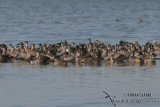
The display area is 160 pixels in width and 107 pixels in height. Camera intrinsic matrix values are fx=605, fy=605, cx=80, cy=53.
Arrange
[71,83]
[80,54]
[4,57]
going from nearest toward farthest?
[71,83] → [80,54] → [4,57]

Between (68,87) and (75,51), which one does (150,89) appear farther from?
(75,51)

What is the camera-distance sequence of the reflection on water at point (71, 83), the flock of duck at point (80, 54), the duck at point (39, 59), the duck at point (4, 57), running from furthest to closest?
the duck at point (4, 57)
the flock of duck at point (80, 54)
the duck at point (39, 59)
the reflection on water at point (71, 83)

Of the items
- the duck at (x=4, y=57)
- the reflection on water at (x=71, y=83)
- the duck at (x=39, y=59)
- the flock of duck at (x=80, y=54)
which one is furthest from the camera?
the duck at (x=4, y=57)

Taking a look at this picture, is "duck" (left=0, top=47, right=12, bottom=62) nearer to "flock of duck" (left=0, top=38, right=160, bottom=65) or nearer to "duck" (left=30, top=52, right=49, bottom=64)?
"flock of duck" (left=0, top=38, right=160, bottom=65)

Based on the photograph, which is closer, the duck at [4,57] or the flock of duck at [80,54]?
the flock of duck at [80,54]

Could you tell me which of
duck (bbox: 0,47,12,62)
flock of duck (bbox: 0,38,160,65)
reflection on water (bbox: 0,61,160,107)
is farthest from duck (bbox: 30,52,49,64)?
duck (bbox: 0,47,12,62)

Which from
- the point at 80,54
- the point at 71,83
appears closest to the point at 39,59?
the point at 80,54

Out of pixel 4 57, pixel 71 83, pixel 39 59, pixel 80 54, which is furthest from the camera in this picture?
pixel 4 57

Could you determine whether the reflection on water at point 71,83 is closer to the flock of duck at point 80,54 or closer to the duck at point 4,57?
the flock of duck at point 80,54

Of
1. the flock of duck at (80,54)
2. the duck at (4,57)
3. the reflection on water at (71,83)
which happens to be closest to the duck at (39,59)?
the flock of duck at (80,54)

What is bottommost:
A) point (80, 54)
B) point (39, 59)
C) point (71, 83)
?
point (71, 83)

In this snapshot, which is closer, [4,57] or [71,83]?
[71,83]

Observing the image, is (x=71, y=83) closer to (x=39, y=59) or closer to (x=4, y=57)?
(x=39, y=59)

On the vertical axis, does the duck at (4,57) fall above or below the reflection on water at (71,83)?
above
